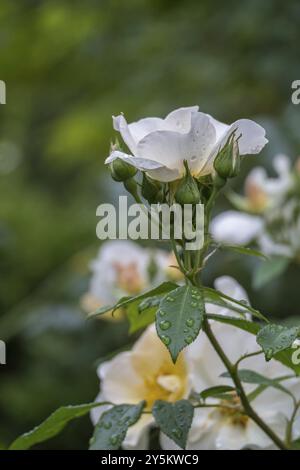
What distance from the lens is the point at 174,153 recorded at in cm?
73

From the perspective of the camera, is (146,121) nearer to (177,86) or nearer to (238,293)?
(238,293)

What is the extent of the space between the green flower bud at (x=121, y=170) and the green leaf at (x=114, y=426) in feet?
0.76

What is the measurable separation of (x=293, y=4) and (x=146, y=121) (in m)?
1.55

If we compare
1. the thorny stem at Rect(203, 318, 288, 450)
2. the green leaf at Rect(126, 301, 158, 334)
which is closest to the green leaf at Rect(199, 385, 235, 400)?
the thorny stem at Rect(203, 318, 288, 450)

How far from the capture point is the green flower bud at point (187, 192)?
27.9 inches

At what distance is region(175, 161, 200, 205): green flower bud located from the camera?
2.32 feet

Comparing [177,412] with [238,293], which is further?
[238,293]


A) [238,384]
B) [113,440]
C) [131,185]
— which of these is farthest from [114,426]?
[131,185]

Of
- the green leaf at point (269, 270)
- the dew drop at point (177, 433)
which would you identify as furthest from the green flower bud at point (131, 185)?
the green leaf at point (269, 270)

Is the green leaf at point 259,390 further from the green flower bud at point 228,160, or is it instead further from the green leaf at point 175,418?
the green flower bud at point 228,160

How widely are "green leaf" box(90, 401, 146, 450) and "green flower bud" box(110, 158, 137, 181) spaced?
23 centimetres

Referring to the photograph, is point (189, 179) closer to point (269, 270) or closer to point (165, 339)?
point (165, 339)

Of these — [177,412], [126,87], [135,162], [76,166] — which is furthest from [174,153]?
[76,166]
